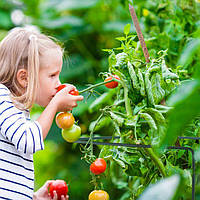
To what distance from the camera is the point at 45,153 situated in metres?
2.43

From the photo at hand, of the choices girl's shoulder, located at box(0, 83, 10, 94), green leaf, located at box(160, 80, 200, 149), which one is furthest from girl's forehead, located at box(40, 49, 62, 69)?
green leaf, located at box(160, 80, 200, 149)

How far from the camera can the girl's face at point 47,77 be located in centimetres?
92

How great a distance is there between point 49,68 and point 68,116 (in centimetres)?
16

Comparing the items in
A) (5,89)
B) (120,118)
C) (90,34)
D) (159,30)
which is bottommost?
(120,118)

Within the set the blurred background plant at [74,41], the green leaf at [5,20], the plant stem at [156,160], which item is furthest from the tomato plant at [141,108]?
the green leaf at [5,20]

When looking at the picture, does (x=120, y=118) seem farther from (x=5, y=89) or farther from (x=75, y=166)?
(x=75, y=166)

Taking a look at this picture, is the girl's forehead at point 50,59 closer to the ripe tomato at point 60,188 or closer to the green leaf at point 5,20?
the ripe tomato at point 60,188

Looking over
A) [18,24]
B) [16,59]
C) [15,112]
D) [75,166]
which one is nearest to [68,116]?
[15,112]

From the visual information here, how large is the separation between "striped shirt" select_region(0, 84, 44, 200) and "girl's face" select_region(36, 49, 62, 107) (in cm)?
6

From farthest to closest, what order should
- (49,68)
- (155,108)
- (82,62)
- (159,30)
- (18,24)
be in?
(18,24), (82,62), (159,30), (49,68), (155,108)

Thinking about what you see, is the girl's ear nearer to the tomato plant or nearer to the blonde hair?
the blonde hair

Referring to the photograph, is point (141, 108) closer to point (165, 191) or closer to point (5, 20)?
point (165, 191)

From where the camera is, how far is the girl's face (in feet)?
3.03

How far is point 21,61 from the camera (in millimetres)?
937
